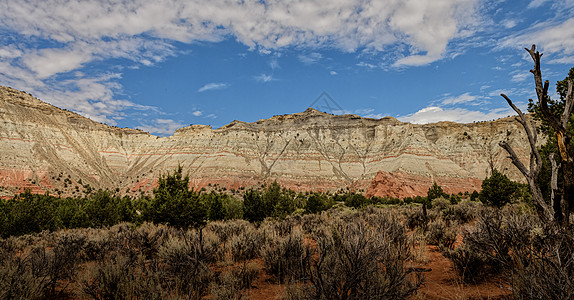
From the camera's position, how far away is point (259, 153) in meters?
87.8

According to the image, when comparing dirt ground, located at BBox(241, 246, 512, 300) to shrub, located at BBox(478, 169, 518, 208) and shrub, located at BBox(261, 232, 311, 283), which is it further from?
shrub, located at BBox(478, 169, 518, 208)

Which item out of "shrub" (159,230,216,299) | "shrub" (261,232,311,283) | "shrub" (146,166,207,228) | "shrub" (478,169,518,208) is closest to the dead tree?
"shrub" (261,232,311,283)

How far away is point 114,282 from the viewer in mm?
5734

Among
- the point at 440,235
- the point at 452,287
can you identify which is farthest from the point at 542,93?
the point at 440,235

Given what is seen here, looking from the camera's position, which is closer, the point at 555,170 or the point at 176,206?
the point at 555,170

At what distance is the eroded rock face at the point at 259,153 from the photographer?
222 ft

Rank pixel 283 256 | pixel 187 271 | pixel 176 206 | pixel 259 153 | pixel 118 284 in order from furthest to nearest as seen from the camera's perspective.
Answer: pixel 259 153, pixel 176 206, pixel 283 256, pixel 187 271, pixel 118 284

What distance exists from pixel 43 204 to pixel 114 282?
22.5m

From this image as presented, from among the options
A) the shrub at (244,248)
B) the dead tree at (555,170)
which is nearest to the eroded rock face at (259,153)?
the shrub at (244,248)

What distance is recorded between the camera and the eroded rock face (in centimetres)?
6775

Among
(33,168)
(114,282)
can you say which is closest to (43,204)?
(114,282)

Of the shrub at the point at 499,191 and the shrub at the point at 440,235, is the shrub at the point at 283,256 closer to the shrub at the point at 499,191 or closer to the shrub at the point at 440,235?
the shrub at the point at 440,235

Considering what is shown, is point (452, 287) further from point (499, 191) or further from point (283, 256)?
point (499, 191)

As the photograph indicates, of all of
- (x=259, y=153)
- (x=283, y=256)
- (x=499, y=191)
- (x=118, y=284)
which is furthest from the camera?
(x=259, y=153)
